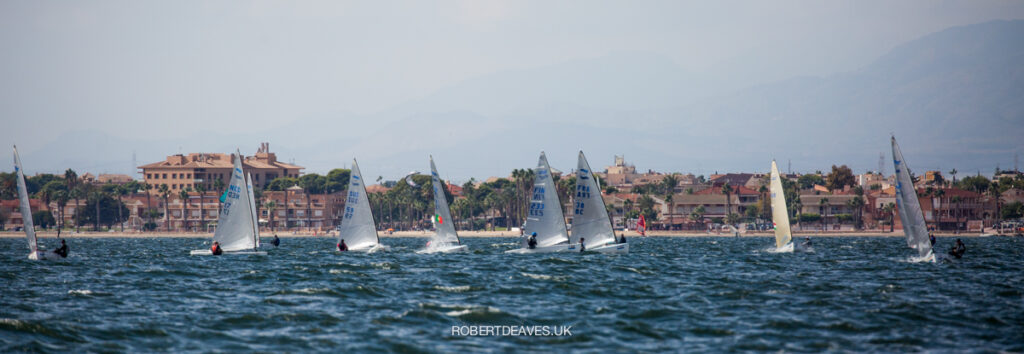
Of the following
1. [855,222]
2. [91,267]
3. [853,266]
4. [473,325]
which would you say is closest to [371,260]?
[91,267]

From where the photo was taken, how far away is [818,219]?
181875mm

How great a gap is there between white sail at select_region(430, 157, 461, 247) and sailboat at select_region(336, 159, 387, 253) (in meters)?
4.08

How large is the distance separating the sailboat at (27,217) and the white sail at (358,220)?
17.7 meters

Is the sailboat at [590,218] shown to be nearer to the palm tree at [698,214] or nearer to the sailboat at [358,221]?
the sailboat at [358,221]

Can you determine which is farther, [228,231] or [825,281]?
[228,231]

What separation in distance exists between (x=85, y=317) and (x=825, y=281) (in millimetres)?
27775

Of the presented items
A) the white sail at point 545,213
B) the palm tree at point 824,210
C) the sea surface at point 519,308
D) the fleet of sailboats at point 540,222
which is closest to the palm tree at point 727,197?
the palm tree at point 824,210

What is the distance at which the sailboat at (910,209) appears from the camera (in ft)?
149

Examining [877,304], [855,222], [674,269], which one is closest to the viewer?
[877,304]

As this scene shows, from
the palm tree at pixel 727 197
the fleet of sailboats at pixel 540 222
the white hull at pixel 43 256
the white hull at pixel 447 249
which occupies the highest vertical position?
the palm tree at pixel 727 197

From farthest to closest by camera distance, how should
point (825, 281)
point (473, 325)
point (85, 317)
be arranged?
point (825, 281) < point (85, 317) < point (473, 325)

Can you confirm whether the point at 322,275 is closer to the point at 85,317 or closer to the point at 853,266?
the point at 85,317

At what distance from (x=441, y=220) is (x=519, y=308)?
32.8 meters

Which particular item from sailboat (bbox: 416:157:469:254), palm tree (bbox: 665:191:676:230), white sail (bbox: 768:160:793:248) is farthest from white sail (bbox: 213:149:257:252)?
palm tree (bbox: 665:191:676:230)
